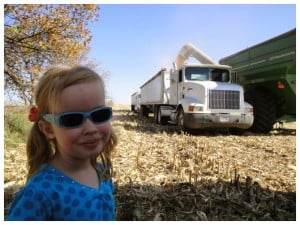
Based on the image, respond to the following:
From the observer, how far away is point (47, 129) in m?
1.91

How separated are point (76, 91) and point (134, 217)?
1.84 m

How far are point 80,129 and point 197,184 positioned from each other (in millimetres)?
2791

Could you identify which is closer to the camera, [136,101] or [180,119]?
[180,119]

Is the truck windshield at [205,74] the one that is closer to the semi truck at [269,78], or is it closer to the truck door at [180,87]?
the truck door at [180,87]

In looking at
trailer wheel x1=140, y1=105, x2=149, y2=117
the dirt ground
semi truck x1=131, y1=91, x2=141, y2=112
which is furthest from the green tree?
semi truck x1=131, y1=91, x2=141, y2=112

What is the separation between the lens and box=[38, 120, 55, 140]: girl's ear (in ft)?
6.18

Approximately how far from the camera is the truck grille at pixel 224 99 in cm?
1053

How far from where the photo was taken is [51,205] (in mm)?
1644

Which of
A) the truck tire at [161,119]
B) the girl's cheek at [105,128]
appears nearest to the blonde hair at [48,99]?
the girl's cheek at [105,128]

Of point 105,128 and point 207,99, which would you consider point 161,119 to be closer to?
point 207,99

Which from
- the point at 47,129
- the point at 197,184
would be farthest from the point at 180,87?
the point at 47,129

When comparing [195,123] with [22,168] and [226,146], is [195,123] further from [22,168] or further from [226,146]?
[22,168]

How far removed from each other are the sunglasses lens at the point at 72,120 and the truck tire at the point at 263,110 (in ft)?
33.2

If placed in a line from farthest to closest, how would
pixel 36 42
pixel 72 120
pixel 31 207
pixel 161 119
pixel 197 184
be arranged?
pixel 161 119 → pixel 36 42 → pixel 197 184 → pixel 72 120 → pixel 31 207
